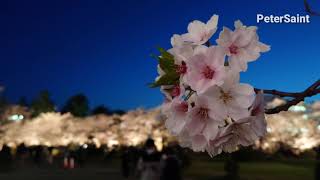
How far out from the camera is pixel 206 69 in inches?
49.8

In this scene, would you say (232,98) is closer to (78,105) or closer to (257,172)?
(257,172)

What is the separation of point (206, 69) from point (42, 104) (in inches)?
3100

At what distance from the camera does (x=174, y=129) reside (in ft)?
4.57

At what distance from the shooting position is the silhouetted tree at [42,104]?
77500 mm

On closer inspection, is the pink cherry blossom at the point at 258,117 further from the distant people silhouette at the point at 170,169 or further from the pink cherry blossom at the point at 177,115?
the distant people silhouette at the point at 170,169

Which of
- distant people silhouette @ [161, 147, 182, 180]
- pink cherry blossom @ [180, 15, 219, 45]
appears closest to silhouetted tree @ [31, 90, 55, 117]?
distant people silhouette @ [161, 147, 182, 180]

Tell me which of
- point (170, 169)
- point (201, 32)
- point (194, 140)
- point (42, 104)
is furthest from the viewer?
point (42, 104)

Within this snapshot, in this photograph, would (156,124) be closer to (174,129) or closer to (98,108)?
(98,108)

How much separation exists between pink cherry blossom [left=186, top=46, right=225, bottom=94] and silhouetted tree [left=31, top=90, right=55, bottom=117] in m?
77.6

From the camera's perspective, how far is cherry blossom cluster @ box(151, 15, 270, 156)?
49.6 inches

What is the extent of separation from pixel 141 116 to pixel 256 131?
61459 millimetres

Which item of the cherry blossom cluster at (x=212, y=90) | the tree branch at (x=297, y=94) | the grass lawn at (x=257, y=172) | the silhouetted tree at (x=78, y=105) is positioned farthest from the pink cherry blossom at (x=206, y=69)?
the silhouetted tree at (x=78, y=105)

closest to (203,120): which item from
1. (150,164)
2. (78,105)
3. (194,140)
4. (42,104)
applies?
(194,140)

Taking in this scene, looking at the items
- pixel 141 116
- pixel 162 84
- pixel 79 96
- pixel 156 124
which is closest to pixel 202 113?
pixel 162 84
